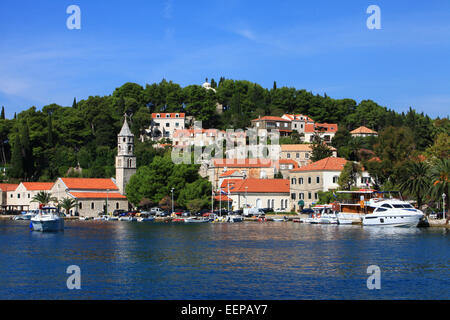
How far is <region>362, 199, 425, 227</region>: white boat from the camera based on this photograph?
61438 mm

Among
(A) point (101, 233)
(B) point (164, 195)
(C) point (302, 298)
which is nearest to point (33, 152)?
(B) point (164, 195)

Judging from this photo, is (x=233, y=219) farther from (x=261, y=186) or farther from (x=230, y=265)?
(x=230, y=265)

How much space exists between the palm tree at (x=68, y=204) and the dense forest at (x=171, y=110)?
15.6 meters

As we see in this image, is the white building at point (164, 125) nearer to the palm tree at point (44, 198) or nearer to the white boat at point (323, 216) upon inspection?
the palm tree at point (44, 198)

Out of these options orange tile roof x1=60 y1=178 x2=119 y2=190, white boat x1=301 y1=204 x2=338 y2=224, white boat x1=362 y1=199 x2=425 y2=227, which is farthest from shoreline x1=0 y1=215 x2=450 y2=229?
orange tile roof x1=60 y1=178 x2=119 y2=190

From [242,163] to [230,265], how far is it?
67793mm

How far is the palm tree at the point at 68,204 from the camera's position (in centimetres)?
9494

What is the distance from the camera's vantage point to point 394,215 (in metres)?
62.5

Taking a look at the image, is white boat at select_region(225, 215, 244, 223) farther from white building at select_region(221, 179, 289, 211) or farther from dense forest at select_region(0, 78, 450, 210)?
dense forest at select_region(0, 78, 450, 210)

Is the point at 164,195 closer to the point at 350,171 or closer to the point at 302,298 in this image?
the point at 350,171

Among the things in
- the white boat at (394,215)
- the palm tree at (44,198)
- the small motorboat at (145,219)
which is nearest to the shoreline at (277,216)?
the small motorboat at (145,219)

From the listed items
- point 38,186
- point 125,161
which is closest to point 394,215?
point 125,161

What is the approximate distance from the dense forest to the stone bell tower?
3.94m
